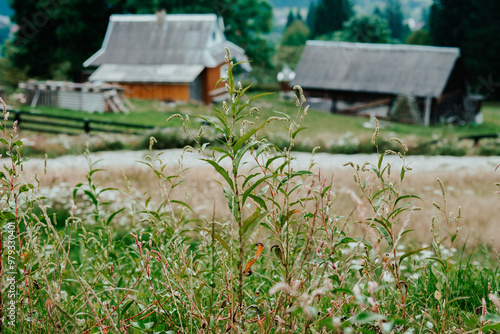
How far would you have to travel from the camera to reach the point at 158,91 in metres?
30.0

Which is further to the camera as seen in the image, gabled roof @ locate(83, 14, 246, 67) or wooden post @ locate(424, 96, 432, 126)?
gabled roof @ locate(83, 14, 246, 67)

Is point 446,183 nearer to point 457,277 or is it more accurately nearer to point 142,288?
point 457,277

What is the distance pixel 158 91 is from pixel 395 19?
49.0 metres

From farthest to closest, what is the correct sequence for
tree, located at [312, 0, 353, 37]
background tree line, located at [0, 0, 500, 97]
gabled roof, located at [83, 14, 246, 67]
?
tree, located at [312, 0, 353, 37], background tree line, located at [0, 0, 500, 97], gabled roof, located at [83, 14, 246, 67]

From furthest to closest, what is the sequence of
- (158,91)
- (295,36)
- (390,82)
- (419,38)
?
(295,36) < (419,38) < (390,82) < (158,91)

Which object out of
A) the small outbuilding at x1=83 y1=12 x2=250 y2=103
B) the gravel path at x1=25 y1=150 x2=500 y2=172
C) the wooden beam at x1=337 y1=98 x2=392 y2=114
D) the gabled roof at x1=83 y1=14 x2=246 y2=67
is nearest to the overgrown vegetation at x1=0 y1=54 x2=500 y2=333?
the gravel path at x1=25 y1=150 x2=500 y2=172

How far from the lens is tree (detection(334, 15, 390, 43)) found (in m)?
48.3

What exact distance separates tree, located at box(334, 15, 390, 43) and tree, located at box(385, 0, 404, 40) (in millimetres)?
18657

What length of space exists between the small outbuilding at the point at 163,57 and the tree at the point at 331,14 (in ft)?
99.8

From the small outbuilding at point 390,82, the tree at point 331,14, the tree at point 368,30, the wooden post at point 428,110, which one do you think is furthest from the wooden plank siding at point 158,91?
the tree at point 331,14

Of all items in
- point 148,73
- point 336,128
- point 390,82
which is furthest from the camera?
point 390,82

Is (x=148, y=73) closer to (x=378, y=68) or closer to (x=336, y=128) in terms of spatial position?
(x=336, y=128)

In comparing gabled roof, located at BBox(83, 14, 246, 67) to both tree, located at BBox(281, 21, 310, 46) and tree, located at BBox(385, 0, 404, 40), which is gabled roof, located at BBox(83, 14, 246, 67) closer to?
tree, located at BBox(281, 21, 310, 46)

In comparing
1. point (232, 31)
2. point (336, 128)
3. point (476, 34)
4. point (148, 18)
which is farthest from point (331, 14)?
point (336, 128)
